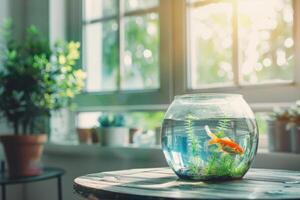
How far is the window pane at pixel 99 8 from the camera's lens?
2391mm

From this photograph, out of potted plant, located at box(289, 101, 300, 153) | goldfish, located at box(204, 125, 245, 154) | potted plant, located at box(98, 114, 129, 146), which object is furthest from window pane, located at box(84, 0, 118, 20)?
goldfish, located at box(204, 125, 245, 154)

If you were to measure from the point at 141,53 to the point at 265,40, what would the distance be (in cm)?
62

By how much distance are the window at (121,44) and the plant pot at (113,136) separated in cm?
22

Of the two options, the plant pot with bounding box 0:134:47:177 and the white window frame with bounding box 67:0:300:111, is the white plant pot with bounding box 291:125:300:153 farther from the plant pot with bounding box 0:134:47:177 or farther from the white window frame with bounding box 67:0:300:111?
the plant pot with bounding box 0:134:47:177

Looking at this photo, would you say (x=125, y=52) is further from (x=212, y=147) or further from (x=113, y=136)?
(x=212, y=147)

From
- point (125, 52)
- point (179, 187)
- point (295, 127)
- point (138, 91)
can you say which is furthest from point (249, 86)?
point (179, 187)

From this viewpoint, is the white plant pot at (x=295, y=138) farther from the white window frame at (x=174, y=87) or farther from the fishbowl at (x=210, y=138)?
the fishbowl at (x=210, y=138)

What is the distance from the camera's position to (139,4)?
7.50ft

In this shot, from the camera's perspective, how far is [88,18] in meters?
2.52

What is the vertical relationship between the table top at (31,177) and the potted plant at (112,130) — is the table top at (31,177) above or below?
below

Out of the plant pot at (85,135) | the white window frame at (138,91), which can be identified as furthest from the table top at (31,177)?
the white window frame at (138,91)

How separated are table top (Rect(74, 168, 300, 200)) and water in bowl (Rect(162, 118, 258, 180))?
3cm

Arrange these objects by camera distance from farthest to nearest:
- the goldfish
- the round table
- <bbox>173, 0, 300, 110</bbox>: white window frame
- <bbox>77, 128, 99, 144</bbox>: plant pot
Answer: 1. <bbox>77, 128, 99, 144</bbox>: plant pot
2. the round table
3. <bbox>173, 0, 300, 110</bbox>: white window frame
4. the goldfish

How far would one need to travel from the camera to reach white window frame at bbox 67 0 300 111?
177cm
